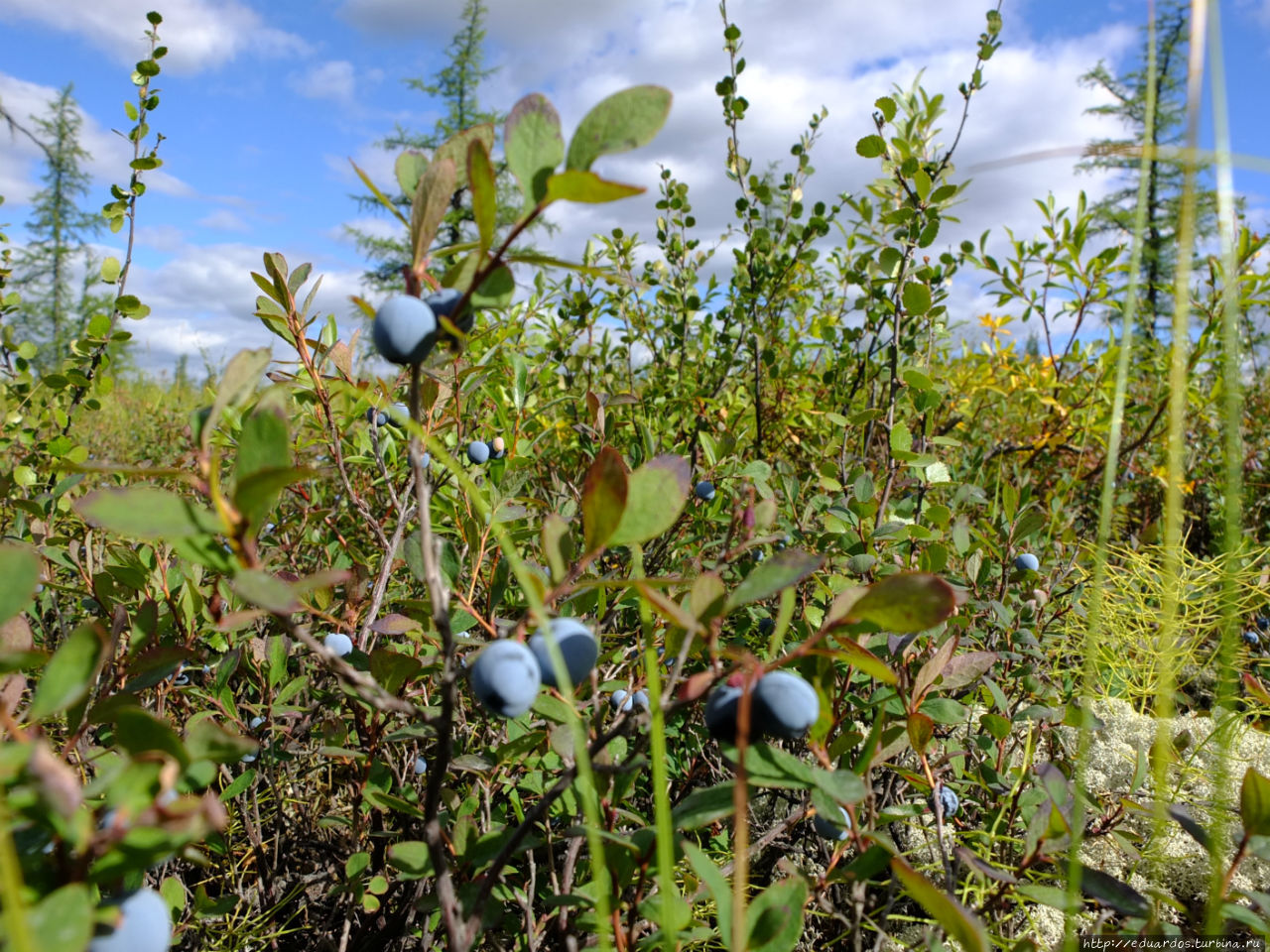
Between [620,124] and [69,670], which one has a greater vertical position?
[620,124]

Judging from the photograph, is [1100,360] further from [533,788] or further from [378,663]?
[378,663]

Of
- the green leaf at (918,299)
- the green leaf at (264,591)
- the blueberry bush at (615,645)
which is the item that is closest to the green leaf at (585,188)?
the blueberry bush at (615,645)

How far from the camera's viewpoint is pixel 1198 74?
2.32ft

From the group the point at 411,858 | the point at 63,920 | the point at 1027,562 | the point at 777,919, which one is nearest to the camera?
the point at 63,920

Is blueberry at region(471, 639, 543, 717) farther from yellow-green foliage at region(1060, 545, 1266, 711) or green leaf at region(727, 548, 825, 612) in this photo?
yellow-green foliage at region(1060, 545, 1266, 711)

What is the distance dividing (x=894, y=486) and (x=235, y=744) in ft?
4.28

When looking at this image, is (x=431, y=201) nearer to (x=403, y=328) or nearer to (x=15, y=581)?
(x=403, y=328)

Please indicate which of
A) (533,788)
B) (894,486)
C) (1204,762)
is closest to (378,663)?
(533,788)

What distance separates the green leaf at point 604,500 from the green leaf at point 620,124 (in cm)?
18

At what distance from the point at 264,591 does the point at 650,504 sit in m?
0.24

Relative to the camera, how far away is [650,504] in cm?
52

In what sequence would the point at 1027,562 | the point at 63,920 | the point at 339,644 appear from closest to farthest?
the point at 63,920, the point at 339,644, the point at 1027,562

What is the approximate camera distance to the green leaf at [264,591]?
399mm

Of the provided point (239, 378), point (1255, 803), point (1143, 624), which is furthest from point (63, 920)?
point (1143, 624)
